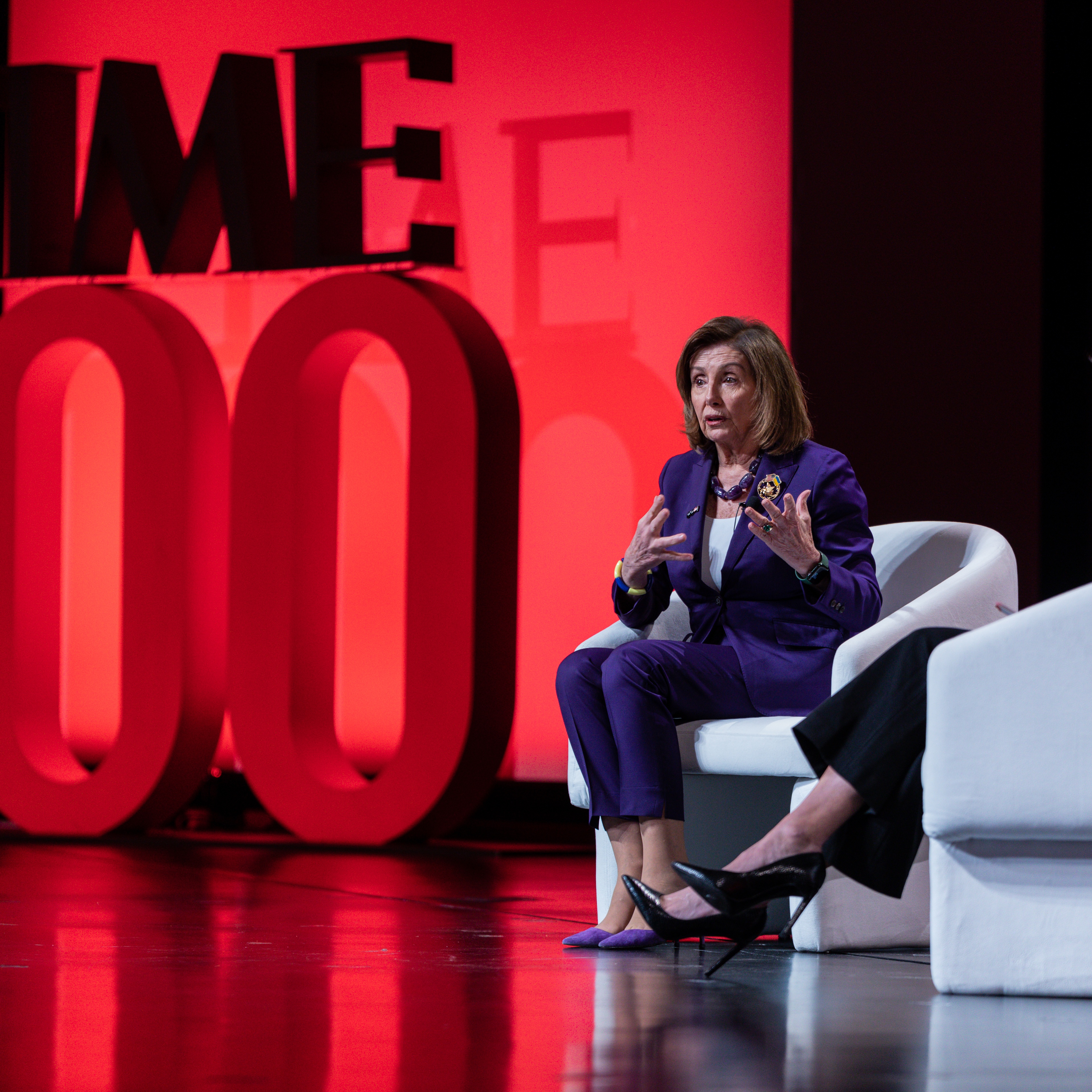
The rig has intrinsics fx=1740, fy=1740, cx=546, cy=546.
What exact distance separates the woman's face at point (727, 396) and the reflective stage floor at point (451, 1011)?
96 centimetres

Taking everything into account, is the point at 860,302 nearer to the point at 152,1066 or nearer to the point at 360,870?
the point at 360,870

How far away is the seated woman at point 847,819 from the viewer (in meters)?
2.62

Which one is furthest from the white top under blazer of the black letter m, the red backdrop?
the black letter m

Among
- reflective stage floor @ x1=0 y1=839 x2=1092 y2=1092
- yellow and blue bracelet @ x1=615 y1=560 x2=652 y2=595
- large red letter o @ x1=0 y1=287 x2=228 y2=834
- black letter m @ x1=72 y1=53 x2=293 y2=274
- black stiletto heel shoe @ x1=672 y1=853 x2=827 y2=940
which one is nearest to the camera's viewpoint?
reflective stage floor @ x1=0 y1=839 x2=1092 y2=1092

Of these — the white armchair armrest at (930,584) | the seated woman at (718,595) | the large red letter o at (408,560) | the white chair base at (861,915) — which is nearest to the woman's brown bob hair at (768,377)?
the seated woman at (718,595)

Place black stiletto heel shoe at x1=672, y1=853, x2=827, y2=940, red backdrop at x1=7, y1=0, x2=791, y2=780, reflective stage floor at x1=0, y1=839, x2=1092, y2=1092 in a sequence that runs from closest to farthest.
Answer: reflective stage floor at x1=0, y1=839, x2=1092, y2=1092
black stiletto heel shoe at x1=672, y1=853, x2=827, y2=940
red backdrop at x1=7, y1=0, x2=791, y2=780

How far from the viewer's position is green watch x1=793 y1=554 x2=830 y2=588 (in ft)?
9.98

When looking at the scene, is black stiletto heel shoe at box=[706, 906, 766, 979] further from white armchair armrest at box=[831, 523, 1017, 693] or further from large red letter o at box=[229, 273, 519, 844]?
large red letter o at box=[229, 273, 519, 844]

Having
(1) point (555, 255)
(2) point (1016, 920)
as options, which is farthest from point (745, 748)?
(1) point (555, 255)

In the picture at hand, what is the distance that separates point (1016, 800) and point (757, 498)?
0.95 meters

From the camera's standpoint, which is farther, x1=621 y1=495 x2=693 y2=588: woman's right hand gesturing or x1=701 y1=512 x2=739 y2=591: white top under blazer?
x1=701 y1=512 x2=739 y2=591: white top under blazer

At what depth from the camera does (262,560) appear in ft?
17.2

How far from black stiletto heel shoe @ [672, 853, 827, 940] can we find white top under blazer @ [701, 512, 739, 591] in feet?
2.54

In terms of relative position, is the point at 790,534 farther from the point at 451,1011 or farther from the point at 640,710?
the point at 451,1011
